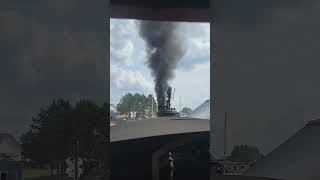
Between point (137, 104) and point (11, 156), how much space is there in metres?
1.79

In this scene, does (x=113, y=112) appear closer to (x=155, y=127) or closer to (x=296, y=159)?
(x=155, y=127)

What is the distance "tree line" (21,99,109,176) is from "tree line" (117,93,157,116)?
0.44m

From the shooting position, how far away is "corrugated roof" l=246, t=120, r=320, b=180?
5832mm

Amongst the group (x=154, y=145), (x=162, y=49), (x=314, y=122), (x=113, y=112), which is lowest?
(x=154, y=145)

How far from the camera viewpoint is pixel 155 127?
6.62 meters

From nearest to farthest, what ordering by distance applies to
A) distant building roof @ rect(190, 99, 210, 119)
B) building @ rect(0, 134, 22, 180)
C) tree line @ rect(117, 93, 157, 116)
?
building @ rect(0, 134, 22, 180) → tree line @ rect(117, 93, 157, 116) → distant building roof @ rect(190, 99, 210, 119)

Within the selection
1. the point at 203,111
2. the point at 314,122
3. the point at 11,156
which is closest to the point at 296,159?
→ the point at 314,122

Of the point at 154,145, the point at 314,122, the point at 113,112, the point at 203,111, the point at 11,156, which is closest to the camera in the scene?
the point at 11,156

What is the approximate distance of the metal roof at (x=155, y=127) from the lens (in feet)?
21.0

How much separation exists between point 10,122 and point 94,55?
53.2 inches

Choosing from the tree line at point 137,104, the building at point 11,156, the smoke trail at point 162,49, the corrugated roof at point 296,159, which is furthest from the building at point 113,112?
the corrugated roof at point 296,159

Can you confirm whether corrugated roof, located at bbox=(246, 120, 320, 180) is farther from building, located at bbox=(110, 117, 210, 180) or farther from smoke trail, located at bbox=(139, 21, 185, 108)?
smoke trail, located at bbox=(139, 21, 185, 108)

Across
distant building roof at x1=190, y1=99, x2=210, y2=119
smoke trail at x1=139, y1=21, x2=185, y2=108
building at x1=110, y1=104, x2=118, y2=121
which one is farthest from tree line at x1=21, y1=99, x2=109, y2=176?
distant building roof at x1=190, y1=99, x2=210, y2=119

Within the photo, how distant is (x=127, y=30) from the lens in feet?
21.1
